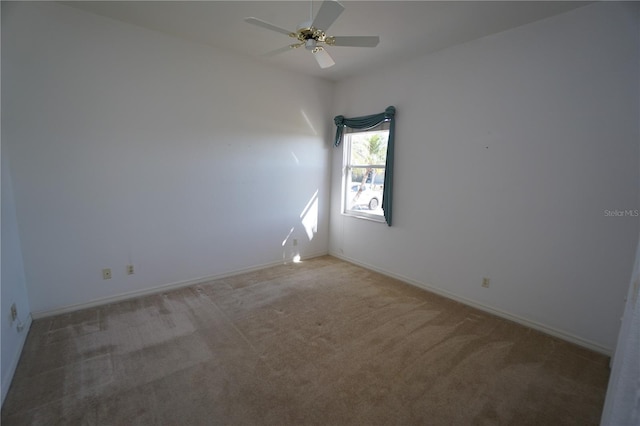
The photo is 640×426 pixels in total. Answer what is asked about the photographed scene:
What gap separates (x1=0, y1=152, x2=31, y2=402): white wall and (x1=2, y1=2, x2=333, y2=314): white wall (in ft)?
0.45

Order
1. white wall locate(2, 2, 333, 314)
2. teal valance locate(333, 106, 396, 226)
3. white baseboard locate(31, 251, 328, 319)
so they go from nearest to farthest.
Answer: white wall locate(2, 2, 333, 314)
white baseboard locate(31, 251, 328, 319)
teal valance locate(333, 106, 396, 226)

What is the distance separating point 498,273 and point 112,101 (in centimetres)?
424

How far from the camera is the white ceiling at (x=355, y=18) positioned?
7.94ft

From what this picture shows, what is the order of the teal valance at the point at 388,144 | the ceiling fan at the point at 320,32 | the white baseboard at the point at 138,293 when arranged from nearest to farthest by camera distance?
the ceiling fan at the point at 320,32, the white baseboard at the point at 138,293, the teal valance at the point at 388,144

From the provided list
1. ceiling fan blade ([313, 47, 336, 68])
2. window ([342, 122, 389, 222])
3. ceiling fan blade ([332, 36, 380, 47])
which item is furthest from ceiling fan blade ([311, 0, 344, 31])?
window ([342, 122, 389, 222])

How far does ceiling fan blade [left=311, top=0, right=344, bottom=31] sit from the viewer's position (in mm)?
1650

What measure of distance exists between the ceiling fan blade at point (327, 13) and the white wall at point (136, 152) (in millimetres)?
Result: 2025

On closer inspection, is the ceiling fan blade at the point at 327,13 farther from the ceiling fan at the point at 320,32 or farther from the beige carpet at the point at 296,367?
the beige carpet at the point at 296,367

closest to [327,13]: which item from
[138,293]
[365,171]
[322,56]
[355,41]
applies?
[355,41]

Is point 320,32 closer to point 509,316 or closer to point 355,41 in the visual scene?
point 355,41

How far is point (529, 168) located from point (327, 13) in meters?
2.27

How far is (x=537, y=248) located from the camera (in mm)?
2717

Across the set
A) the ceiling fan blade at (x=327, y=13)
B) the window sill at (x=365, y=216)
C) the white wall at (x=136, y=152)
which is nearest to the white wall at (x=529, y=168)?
the window sill at (x=365, y=216)

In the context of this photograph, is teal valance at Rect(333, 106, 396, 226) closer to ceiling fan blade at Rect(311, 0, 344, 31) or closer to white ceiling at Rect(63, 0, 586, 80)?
white ceiling at Rect(63, 0, 586, 80)
